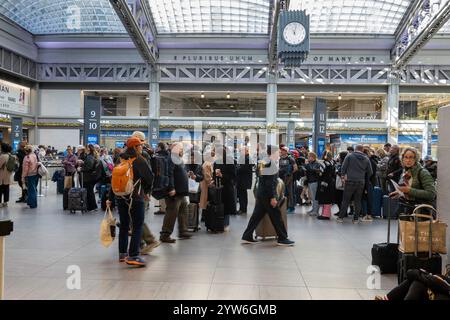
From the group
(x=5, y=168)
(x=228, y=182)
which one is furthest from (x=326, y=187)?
(x=5, y=168)

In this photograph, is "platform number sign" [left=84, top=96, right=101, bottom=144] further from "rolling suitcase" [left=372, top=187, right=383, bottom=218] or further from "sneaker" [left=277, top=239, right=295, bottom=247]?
"sneaker" [left=277, top=239, right=295, bottom=247]

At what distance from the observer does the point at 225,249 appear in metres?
6.66

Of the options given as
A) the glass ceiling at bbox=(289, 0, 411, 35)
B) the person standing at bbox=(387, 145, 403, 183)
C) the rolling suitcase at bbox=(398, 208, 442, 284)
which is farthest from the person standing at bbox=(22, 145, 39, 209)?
the glass ceiling at bbox=(289, 0, 411, 35)

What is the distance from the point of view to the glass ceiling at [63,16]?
27.7 m

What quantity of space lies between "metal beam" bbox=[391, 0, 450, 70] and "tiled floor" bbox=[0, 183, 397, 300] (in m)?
16.2

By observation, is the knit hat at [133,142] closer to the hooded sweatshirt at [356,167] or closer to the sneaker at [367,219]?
A: the hooded sweatshirt at [356,167]

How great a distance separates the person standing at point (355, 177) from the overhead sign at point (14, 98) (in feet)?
82.7

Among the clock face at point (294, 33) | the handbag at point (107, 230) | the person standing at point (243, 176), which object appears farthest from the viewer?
the clock face at point (294, 33)

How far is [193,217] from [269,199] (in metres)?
1.87

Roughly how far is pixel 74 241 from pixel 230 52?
26285 millimetres

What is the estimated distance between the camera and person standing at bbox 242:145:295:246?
6879 mm

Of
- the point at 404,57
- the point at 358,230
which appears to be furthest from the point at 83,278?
the point at 404,57

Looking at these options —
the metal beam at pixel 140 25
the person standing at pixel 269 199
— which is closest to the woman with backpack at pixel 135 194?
the person standing at pixel 269 199

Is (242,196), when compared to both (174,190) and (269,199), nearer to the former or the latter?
(269,199)
